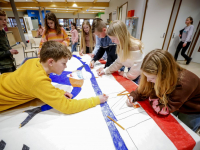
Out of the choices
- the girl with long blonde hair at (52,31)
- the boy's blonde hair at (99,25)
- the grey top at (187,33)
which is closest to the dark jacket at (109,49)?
the boy's blonde hair at (99,25)

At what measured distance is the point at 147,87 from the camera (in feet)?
2.56

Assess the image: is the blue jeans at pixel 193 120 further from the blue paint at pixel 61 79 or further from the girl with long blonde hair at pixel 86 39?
the girl with long blonde hair at pixel 86 39

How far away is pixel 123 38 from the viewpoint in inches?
39.8

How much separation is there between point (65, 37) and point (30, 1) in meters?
7.56

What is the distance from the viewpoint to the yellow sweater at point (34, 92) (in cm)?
67

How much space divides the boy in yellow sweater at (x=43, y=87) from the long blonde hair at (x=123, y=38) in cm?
51

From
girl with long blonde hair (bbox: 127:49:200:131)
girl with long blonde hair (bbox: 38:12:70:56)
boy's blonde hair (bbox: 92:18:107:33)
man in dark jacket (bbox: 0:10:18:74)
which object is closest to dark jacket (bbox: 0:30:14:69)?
man in dark jacket (bbox: 0:10:18:74)

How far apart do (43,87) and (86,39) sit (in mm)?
1730

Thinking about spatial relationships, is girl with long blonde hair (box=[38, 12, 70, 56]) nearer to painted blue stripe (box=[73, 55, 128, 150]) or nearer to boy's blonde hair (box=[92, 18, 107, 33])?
boy's blonde hair (box=[92, 18, 107, 33])

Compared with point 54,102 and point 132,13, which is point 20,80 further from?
point 132,13

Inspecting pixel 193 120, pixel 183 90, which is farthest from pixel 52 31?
pixel 193 120

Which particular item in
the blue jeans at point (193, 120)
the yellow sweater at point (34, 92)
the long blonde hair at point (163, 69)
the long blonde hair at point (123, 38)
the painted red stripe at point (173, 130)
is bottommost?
the blue jeans at point (193, 120)

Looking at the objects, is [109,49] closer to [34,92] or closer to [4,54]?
[34,92]

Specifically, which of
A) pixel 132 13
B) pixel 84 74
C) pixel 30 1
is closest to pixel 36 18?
pixel 30 1
